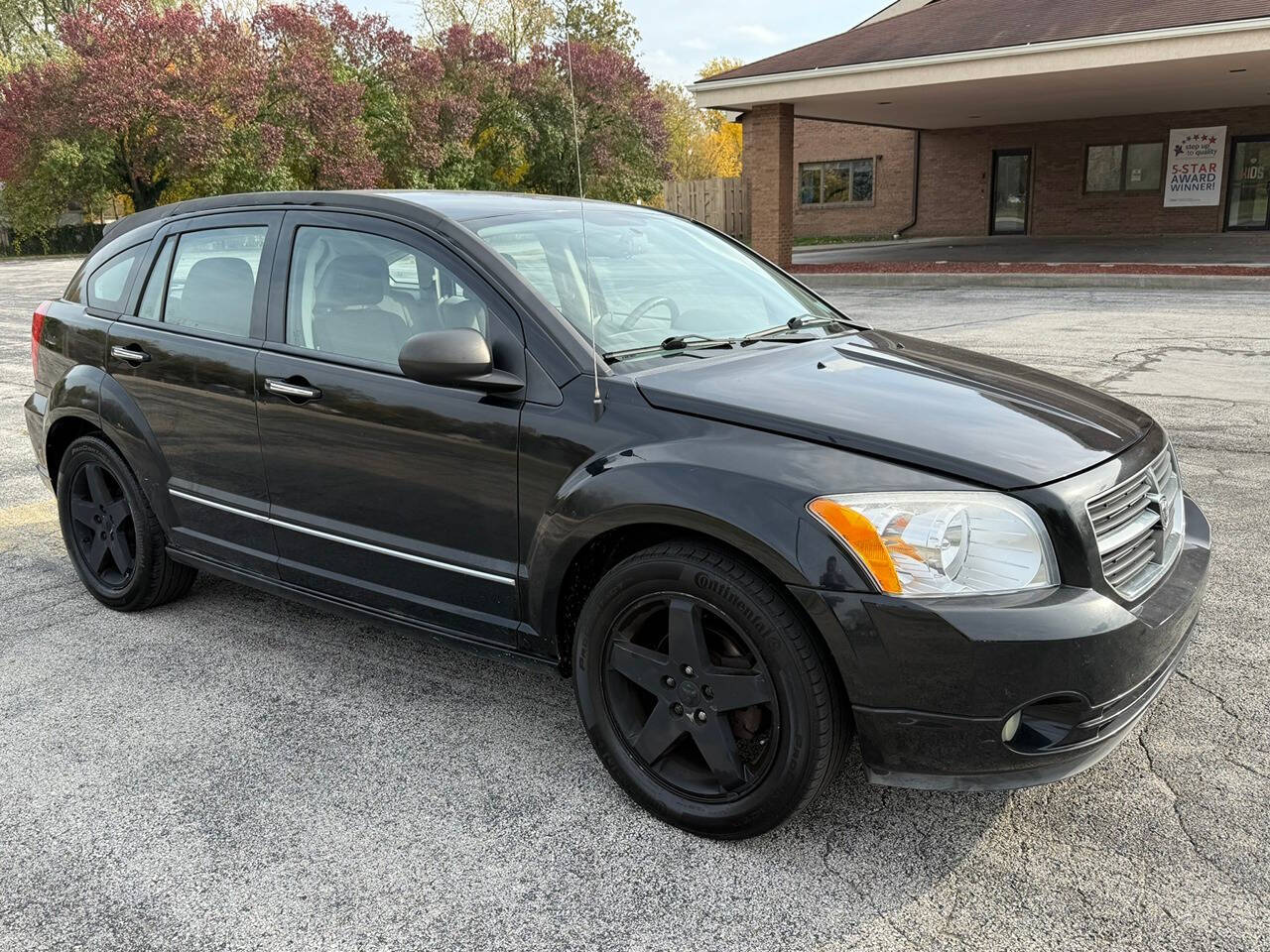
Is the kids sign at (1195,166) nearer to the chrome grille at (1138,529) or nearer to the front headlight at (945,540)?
A: the chrome grille at (1138,529)

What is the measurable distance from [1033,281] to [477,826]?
A: 17.1 m

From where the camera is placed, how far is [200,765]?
3.25 metres

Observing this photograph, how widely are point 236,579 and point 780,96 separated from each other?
766 inches

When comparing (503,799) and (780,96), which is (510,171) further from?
(503,799)

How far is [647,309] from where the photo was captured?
11.4 ft

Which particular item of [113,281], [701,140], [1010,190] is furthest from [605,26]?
[113,281]

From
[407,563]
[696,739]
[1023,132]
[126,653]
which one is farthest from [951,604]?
[1023,132]

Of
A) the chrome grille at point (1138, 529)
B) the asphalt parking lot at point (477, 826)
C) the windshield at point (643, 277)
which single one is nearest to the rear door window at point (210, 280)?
the windshield at point (643, 277)

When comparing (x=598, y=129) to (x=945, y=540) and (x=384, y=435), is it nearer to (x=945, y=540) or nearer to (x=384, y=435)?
(x=384, y=435)

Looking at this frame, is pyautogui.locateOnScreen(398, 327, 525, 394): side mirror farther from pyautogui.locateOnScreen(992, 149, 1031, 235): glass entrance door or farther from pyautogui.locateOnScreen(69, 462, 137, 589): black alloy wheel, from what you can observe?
pyautogui.locateOnScreen(992, 149, 1031, 235): glass entrance door

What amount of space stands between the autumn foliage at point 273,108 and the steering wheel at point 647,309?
1235 inches

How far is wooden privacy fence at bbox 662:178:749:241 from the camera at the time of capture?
2367cm

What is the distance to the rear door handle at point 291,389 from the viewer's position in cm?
351

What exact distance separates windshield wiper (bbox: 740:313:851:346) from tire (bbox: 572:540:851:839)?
3.51 ft
